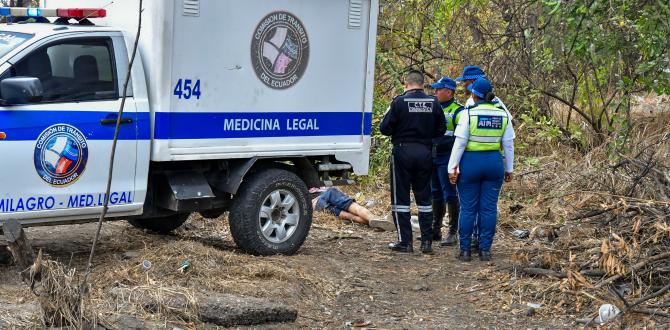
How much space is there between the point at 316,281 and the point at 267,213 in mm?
1106

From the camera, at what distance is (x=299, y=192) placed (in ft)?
29.9

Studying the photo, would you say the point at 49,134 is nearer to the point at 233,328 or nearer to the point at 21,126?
the point at 21,126

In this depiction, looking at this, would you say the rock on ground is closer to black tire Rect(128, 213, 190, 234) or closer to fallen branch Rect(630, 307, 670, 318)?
fallen branch Rect(630, 307, 670, 318)

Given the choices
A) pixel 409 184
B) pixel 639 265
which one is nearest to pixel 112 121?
pixel 409 184

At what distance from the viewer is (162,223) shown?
984cm

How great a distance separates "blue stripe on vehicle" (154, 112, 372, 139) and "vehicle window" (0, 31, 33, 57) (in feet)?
3.89

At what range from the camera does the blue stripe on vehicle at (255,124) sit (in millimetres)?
8109

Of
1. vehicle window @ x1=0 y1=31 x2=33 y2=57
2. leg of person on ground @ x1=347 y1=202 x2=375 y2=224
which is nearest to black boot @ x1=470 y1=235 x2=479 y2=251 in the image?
leg of person on ground @ x1=347 y1=202 x2=375 y2=224

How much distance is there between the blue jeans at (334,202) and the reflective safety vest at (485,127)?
275cm

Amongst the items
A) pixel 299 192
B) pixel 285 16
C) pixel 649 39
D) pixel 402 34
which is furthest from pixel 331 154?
pixel 402 34

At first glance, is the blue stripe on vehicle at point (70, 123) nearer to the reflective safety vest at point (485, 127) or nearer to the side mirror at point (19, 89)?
the side mirror at point (19, 89)

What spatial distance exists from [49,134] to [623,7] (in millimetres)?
4940

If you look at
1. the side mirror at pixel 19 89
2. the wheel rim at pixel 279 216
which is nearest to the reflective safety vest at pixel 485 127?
the wheel rim at pixel 279 216

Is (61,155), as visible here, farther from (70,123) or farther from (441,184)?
(441,184)
